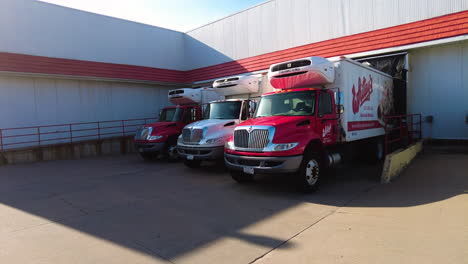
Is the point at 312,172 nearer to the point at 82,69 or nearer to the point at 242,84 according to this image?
the point at 242,84

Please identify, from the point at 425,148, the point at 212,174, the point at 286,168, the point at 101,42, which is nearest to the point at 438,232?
the point at 286,168

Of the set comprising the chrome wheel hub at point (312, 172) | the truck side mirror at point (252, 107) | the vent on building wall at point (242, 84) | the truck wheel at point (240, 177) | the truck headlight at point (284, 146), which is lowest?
the truck wheel at point (240, 177)

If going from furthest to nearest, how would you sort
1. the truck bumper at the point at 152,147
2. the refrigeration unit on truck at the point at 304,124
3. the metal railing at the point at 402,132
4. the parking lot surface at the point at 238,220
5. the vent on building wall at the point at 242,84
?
the truck bumper at the point at 152,147 < the metal railing at the point at 402,132 < the vent on building wall at the point at 242,84 < the refrigeration unit on truck at the point at 304,124 < the parking lot surface at the point at 238,220

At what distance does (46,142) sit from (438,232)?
55.9 ft

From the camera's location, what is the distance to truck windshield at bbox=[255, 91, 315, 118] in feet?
23.6

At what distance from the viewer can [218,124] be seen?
945cm

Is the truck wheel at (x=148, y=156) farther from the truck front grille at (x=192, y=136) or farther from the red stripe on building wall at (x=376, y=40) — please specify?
the red stripe on building wall at (x=376, y=40)

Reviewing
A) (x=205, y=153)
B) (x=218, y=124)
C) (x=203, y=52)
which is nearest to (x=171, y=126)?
(x=218, y=124)

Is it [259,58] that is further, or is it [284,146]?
[259,58]

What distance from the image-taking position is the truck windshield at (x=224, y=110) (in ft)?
32.5

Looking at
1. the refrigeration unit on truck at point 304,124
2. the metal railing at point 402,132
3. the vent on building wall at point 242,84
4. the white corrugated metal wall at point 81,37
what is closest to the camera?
the refrigeration unit on truck at point 304,124

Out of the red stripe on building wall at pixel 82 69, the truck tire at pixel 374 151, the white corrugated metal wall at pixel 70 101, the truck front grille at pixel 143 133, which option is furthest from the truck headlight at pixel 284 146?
the white corrugated metal wall at pixel 70 101

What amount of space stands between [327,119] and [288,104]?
1.06 metres

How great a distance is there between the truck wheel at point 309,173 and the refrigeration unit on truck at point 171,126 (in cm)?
647
